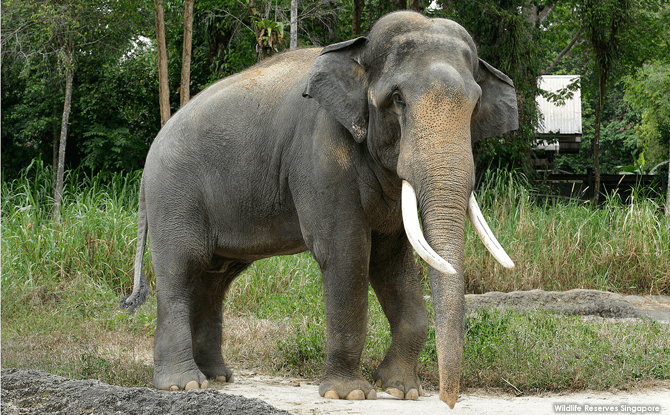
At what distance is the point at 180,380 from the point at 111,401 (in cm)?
100

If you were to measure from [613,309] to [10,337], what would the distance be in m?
5.90

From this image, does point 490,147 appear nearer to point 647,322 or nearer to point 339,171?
point 647,322

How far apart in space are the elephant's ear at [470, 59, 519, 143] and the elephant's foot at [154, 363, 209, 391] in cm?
229

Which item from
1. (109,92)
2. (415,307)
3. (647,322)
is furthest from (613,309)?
(109,92)

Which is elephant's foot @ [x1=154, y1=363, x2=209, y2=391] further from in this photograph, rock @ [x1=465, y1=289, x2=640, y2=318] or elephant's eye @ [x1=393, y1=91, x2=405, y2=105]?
rock @ [x1=465, y1=289, x2=640, y2=318]

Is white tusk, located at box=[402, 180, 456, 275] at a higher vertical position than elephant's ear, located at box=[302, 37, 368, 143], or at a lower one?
lower

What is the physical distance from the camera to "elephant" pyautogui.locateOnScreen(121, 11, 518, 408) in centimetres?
348

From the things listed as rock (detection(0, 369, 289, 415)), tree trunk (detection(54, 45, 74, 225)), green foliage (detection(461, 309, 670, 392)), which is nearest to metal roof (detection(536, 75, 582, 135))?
tree trunk (detection(54, 45, 74, 225))

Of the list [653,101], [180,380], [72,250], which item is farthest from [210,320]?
[653,101]

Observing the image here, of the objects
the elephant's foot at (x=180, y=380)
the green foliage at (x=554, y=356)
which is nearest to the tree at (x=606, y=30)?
the green foliage at (x=554, y=356)

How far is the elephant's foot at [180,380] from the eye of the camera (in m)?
4.52

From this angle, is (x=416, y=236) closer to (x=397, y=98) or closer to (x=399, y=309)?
(x=397, y=98)

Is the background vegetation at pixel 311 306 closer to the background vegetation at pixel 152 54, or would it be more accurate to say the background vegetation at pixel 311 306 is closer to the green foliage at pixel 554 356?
the green foliage at pixel 554 356

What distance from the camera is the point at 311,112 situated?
14.1 feet
